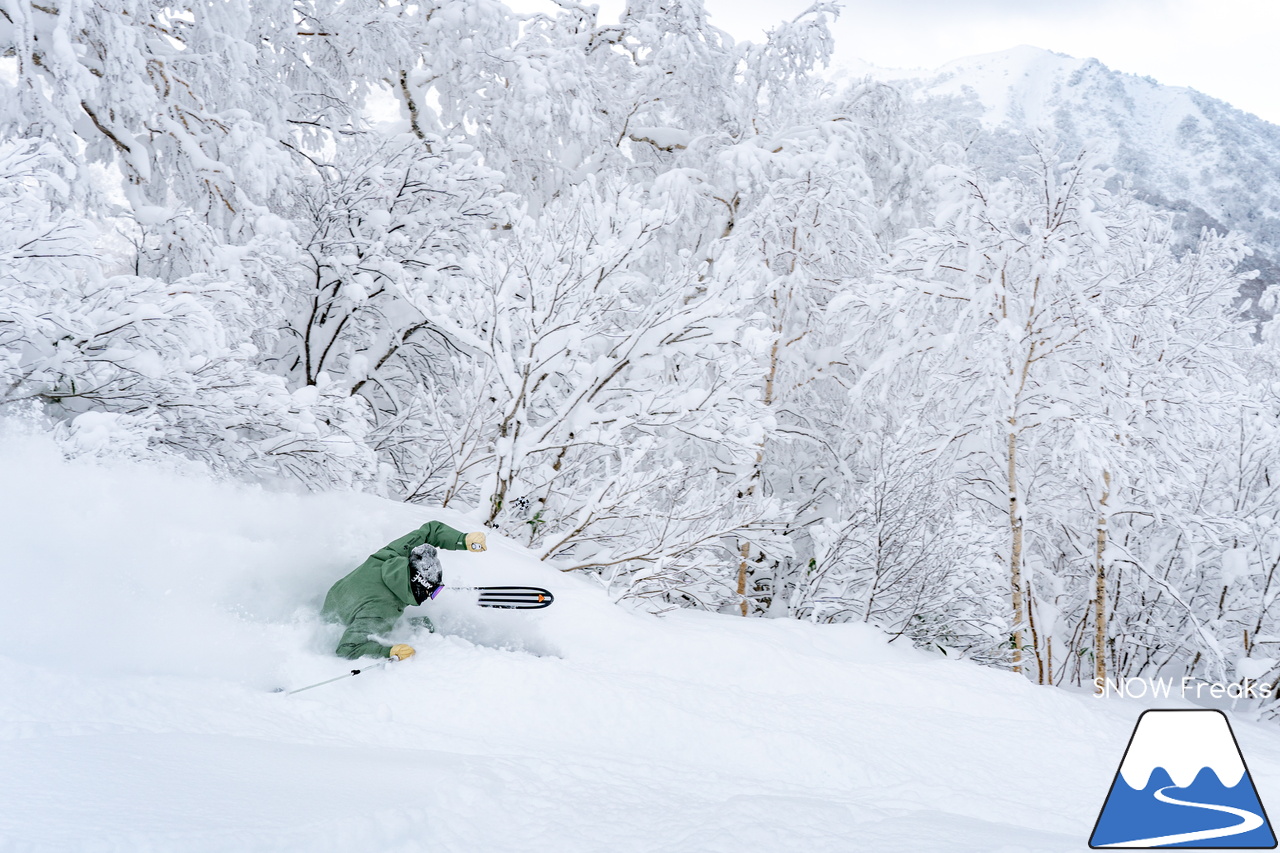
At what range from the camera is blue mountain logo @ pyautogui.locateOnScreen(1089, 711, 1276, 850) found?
5.45 ft

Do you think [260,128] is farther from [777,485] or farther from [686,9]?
[777,485]

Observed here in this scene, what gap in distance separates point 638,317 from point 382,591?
11.0ft

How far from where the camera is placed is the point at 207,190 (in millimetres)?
6234

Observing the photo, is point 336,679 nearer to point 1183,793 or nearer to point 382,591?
point 382,591

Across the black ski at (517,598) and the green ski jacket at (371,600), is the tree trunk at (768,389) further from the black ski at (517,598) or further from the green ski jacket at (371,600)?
the green ski jacket at (371,600)

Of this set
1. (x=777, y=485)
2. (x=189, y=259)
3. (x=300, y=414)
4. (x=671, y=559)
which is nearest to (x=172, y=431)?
(x=300, y=414)

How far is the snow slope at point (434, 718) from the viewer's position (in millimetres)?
1797

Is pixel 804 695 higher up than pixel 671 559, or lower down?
lower down

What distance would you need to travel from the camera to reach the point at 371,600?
3457 mm

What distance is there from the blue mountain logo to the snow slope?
6.1 inches

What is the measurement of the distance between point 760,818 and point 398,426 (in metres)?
6.27

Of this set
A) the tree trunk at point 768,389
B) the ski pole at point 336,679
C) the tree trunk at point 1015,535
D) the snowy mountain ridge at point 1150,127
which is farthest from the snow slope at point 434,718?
the snowy mountain ridge at point 1150,127

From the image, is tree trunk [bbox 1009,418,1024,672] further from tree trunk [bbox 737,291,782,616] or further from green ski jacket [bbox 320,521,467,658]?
green ski jacket [bbox 320,521,467,658]

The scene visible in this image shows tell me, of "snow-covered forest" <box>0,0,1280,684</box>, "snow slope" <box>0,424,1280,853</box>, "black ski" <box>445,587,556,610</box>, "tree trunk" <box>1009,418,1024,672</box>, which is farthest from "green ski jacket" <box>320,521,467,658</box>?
"tree trunk" <box>1009,418,1024,672</box>
